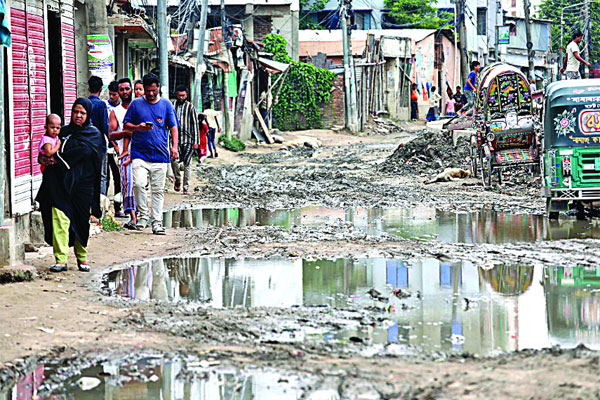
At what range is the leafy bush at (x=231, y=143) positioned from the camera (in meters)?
34.2

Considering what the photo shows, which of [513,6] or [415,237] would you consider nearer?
[415,237]

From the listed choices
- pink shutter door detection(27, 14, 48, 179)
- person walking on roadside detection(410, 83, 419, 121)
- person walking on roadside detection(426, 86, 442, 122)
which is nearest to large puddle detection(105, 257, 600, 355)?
pink shutter door detection(27, 14, 48, 179)

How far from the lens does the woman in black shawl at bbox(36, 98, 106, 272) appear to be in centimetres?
951

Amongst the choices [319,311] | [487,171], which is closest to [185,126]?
[487,171]

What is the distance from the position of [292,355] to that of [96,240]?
655 centimetres

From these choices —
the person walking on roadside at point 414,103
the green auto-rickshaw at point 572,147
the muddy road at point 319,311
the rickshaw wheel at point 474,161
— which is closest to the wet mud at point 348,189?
the rickshaw wheel at point 474,161

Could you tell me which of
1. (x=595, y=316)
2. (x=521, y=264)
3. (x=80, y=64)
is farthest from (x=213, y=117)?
(x=595, y=316)

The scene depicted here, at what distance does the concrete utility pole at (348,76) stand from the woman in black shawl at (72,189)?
33.9 metres

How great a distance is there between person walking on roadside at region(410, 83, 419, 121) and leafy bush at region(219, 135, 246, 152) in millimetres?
22837

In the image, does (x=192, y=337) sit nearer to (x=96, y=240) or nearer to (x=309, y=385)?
(x=309, y=385)

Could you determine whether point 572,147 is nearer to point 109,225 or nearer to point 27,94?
point 109,225

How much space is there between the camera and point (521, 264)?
975cm

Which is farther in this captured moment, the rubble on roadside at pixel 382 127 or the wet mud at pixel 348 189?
the rubble on roadside at pixel 382 127

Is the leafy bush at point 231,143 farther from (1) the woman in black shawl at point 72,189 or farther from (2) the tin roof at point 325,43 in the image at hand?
(1) the woman in black shawl at point 72,189
